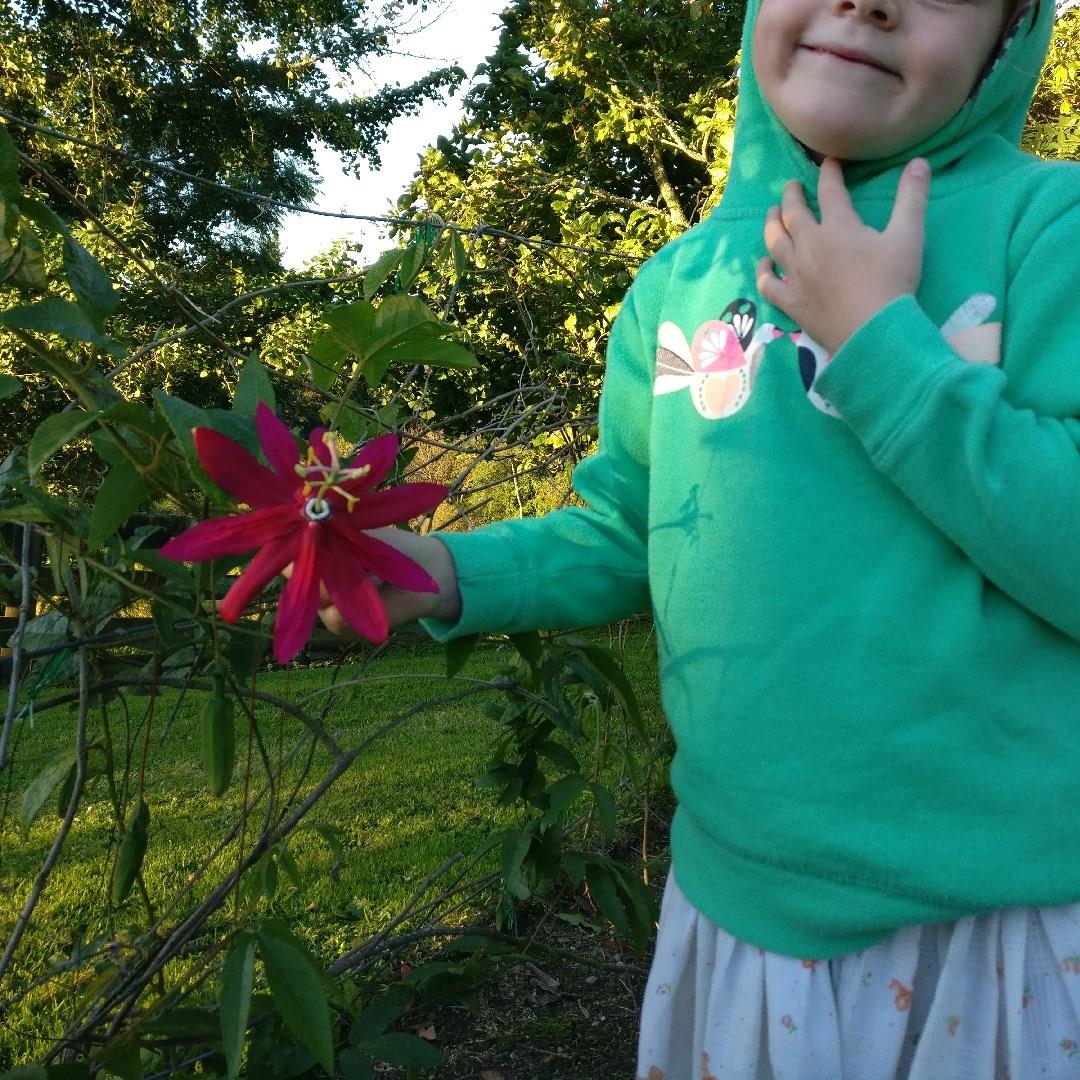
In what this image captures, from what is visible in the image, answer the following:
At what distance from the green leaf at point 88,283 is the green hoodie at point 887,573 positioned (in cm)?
34

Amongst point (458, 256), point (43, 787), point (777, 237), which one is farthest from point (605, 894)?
point (777, 237)

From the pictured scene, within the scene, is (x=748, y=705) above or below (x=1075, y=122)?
below

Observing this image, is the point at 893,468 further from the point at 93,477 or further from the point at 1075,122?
the point at 1075,122

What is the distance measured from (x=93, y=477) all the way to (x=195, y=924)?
0.84m

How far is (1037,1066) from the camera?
80cm

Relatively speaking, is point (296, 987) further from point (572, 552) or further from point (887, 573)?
point (887, 573)

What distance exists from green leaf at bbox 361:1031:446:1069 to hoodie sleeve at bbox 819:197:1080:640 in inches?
35.6

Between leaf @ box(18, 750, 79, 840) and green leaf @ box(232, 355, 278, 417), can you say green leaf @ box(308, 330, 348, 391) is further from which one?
leaf @ box(18, 750, 79, 840)

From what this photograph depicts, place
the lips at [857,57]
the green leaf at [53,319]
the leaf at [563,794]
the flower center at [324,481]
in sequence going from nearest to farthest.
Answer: the flower center at [324,481]
the green leaf at [53,319]
the lips at [857,57]
the leaf at [563,794]

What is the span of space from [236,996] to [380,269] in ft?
2.58

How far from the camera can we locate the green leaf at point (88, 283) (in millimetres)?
815

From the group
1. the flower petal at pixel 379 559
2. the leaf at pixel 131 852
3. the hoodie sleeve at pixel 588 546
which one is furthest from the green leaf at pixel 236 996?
the flower petal at pixel 379 559

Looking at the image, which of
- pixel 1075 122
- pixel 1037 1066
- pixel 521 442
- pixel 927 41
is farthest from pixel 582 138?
pixel 1037 1066

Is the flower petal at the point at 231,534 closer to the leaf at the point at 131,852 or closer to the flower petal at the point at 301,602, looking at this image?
the flower petal at the point at 301,602
